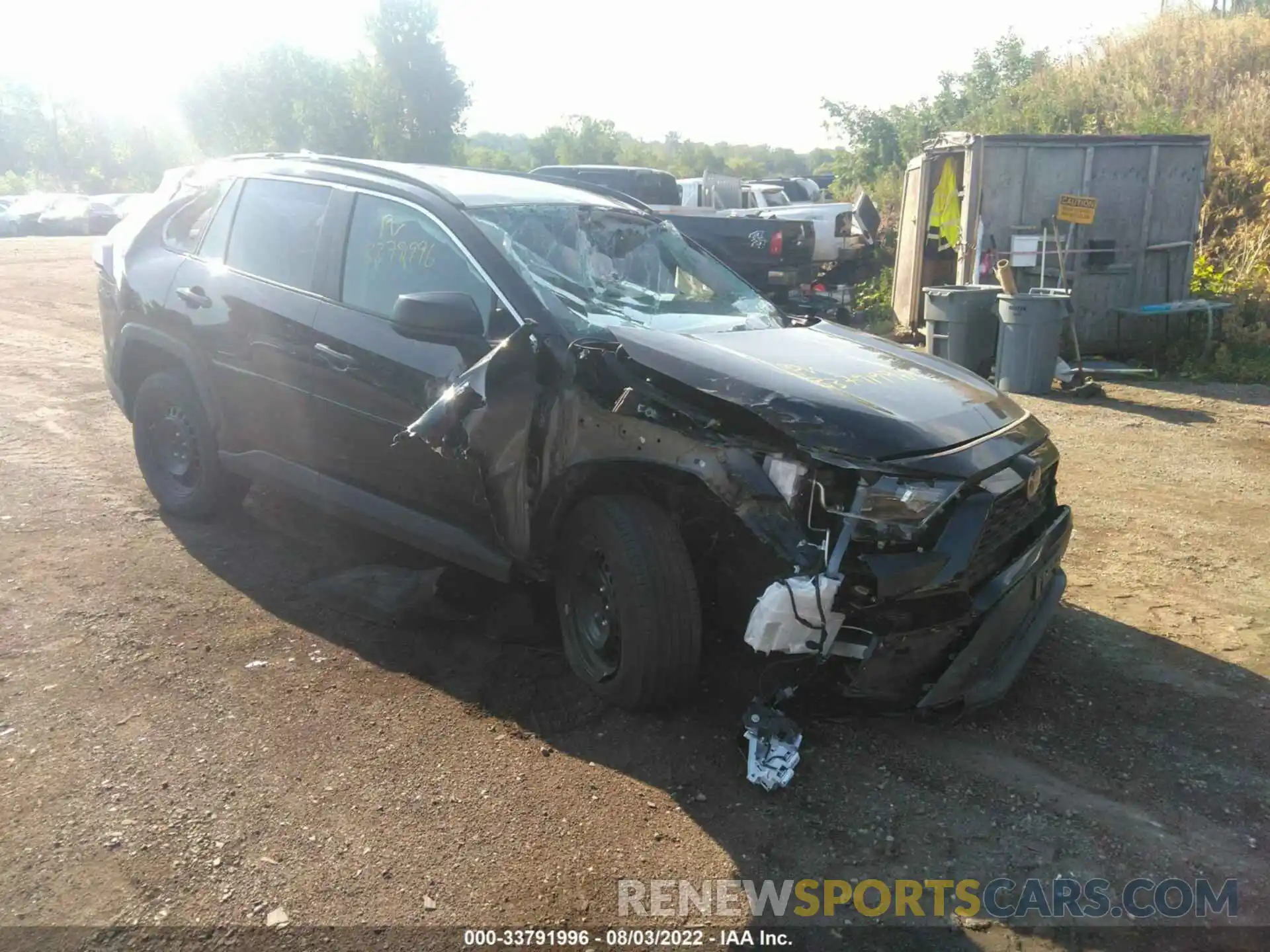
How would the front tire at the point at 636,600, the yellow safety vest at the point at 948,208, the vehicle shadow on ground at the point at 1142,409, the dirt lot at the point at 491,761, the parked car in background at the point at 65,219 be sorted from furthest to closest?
the parked car in background at the point at 65,219 → the yellow safety vest at the point at 948,208 → the vehicle shadow on ground at the point at 1142,409 → the front tire at the point at 636,600 → the dirt lot at the point at 491,761

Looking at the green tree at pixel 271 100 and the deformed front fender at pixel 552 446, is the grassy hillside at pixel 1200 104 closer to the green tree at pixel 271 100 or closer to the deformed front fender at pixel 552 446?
the deformed front fender at pixel 552 446

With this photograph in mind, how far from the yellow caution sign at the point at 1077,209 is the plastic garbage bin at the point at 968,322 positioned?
1.67 meters

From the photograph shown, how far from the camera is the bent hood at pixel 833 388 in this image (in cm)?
308

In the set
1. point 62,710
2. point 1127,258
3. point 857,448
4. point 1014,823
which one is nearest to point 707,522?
point 857,448

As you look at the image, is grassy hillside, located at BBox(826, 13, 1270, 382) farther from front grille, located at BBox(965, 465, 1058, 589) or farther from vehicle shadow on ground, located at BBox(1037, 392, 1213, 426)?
front grille, located at BBox(965, 465, 1058, 589)

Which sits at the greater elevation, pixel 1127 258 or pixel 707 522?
pixel 1127 258

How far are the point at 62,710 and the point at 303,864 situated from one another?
4.54 ft

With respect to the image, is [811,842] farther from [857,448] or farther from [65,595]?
[65,595]

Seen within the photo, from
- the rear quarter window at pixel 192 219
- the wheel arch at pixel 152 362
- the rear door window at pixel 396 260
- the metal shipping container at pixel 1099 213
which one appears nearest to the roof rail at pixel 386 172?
the rear door window at pixel 396 260

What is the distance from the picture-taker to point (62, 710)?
355 cm

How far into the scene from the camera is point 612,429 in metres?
3.34

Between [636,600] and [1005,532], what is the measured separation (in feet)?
4.20

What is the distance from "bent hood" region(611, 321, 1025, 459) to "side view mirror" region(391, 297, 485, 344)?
54cm

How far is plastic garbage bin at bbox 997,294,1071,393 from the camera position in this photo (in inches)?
347
